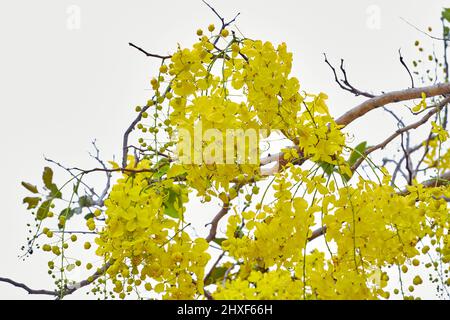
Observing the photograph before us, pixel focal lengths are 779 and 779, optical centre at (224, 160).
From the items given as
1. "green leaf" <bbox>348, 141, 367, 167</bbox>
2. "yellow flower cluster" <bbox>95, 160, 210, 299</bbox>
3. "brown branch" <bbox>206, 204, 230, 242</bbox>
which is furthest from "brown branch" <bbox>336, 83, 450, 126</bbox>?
"yellow flower cluster" <bbox>95, 160, 210, 299</bbox>

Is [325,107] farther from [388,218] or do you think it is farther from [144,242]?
[144,242]

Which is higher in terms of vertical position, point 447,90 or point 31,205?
point 447,90

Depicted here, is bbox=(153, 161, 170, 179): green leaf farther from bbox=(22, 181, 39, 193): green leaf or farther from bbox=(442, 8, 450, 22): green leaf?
bbox=(442, 8, 450, 22): green leaf

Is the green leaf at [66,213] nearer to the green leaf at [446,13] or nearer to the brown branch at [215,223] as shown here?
the brown branch at [215,223]

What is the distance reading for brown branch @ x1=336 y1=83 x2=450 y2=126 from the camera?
1.28 meters

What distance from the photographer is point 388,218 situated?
97cm

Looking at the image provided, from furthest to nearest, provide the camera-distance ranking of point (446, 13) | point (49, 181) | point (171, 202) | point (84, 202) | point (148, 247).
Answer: point (446, 13)
point (84, 202)
point (49, 181)
point (171, 202)
point (148, 247)

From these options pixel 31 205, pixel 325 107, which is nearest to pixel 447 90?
pixel 325 107

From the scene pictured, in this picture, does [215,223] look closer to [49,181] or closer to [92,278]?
[49,181]

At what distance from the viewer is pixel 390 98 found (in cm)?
131

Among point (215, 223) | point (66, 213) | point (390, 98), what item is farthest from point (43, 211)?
point (390, 98)

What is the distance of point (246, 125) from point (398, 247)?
251 millimetres

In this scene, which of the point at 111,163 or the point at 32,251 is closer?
the point at 32,251
